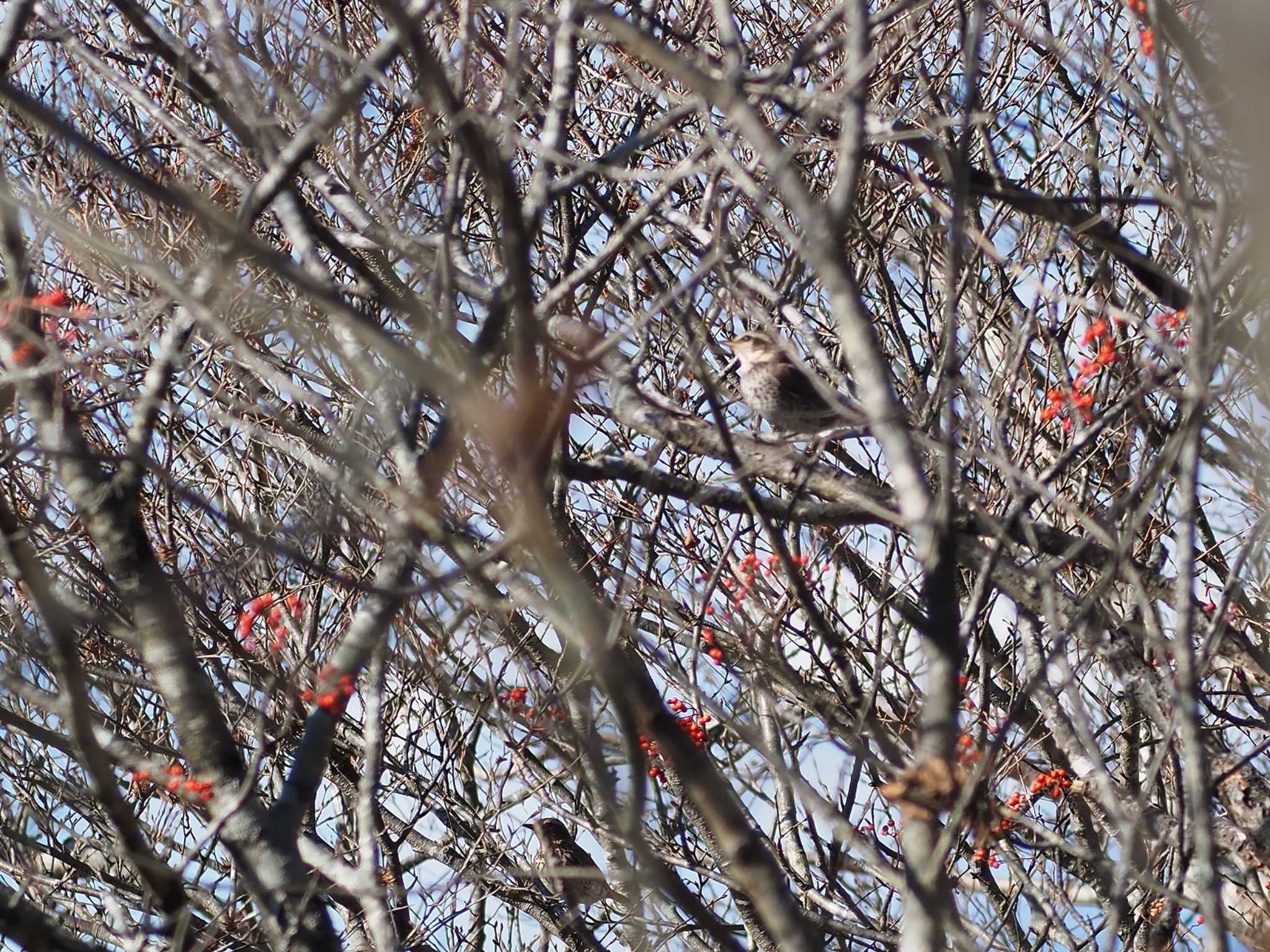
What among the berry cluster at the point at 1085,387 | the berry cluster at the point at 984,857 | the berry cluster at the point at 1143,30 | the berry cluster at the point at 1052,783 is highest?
the berry cluster at the point at 1143,30

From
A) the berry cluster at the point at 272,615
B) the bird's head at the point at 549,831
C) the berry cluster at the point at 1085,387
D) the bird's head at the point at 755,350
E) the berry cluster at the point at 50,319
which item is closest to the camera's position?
the berry cluster at the point at 50,319

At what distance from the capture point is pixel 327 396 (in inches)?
238

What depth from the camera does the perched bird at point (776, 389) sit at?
5.59 m

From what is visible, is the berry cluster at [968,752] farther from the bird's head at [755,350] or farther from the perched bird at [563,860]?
the perched bird at [563,860]

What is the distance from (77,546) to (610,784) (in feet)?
15.1

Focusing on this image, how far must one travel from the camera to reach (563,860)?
6.10 meters

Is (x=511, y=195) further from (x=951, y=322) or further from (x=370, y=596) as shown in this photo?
(x=370, y=596)

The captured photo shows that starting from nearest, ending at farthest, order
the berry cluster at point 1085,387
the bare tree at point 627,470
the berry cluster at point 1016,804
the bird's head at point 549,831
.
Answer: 1. the bare tree at point 627,470
2. the berry cluster at point 1085,387
3. the berry cluster at point 1016,804
4. the bird's head at point 549,831

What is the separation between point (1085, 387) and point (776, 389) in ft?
4.44

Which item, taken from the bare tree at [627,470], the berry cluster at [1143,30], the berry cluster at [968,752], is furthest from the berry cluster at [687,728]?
the berry cluster at [1143,30]

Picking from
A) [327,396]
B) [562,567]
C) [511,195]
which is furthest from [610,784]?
[327,396]

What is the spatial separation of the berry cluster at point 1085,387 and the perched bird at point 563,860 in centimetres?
295

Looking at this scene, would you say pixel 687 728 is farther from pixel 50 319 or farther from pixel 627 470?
pixel 50 319

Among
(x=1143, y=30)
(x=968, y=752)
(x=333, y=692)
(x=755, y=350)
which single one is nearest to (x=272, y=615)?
(x=755, y=350)
